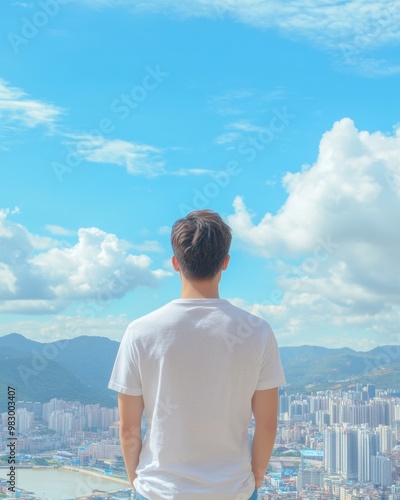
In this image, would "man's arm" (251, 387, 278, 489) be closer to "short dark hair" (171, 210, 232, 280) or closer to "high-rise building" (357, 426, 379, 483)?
"short dark hair" (171, 210, 232, 280)

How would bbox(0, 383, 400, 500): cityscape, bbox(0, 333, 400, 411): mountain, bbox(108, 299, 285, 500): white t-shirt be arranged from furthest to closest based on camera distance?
1. bbox(0, 333, 400, 411): mountain
2. bbox(0, 383, 400, 500): cityscape
3. bbox(108, 299, 285, 500): white t-shirt

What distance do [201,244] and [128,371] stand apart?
1.06 feet

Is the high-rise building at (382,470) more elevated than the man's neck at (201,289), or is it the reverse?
the man's neck at (201,289)

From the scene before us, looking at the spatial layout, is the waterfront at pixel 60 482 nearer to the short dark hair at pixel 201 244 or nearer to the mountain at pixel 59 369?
the mountain at pixel 59 369

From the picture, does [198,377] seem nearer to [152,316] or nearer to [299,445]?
[152,316]

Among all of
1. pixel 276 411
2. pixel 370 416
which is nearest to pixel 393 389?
pixel 370 416

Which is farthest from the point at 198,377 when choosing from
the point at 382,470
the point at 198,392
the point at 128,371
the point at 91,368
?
the point at 91,368

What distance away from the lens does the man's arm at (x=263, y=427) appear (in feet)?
4.97

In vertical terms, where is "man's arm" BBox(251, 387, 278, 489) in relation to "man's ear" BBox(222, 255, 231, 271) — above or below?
below

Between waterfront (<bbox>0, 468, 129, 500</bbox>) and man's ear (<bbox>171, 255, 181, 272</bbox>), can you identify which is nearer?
man's ear (<bbox>171, 255, 181, 272</bbox>)

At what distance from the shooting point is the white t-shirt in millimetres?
1432

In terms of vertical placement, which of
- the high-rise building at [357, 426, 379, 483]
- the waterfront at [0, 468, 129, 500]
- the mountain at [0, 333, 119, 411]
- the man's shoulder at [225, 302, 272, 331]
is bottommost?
the waterfront at [0, 468, 129, 500]

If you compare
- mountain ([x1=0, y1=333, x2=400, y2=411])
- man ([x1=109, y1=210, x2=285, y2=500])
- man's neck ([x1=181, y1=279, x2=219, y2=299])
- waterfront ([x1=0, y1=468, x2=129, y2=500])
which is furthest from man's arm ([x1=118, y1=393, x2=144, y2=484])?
mountain ([x1=0, y1=333, x2=400, y2=411])

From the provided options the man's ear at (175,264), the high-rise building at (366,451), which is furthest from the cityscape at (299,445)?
the man's ear at (175,264)
